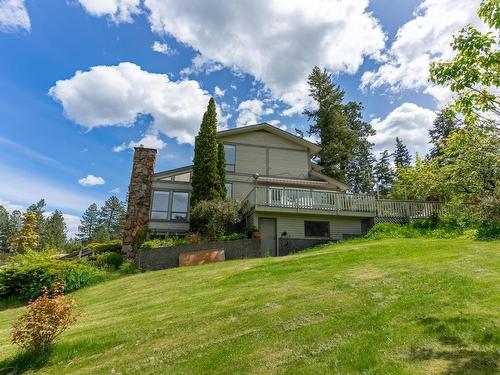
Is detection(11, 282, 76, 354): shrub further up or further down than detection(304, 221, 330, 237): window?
further down

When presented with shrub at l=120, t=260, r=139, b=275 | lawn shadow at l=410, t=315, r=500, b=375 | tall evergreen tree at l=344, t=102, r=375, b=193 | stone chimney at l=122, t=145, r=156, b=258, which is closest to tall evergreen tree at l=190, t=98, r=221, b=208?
stone chimney at l=122, t=145, r=156, b=258

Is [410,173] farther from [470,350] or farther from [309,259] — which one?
[470,350]

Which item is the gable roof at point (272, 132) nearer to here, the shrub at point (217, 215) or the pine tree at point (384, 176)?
the shrub at point (217, 215)

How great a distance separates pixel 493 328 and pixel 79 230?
301 ft

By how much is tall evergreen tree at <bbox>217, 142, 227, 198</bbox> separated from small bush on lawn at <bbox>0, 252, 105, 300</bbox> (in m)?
Answer: 8.87

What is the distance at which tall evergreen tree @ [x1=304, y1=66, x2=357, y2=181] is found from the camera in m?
36.0

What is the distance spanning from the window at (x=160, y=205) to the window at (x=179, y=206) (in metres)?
0.48

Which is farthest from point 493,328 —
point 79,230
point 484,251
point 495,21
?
point 79,230

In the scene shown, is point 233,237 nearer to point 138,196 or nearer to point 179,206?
point 179,206

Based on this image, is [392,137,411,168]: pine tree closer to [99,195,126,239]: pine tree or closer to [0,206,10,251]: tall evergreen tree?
[99,195,126,239]: pine tree

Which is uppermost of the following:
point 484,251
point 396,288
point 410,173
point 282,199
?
point 410,173

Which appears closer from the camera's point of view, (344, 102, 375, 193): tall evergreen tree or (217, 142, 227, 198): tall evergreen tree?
(217, 142, 227, 198): tall evergreen tree

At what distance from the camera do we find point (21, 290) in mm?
15305

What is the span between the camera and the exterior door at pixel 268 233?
18.7 m
